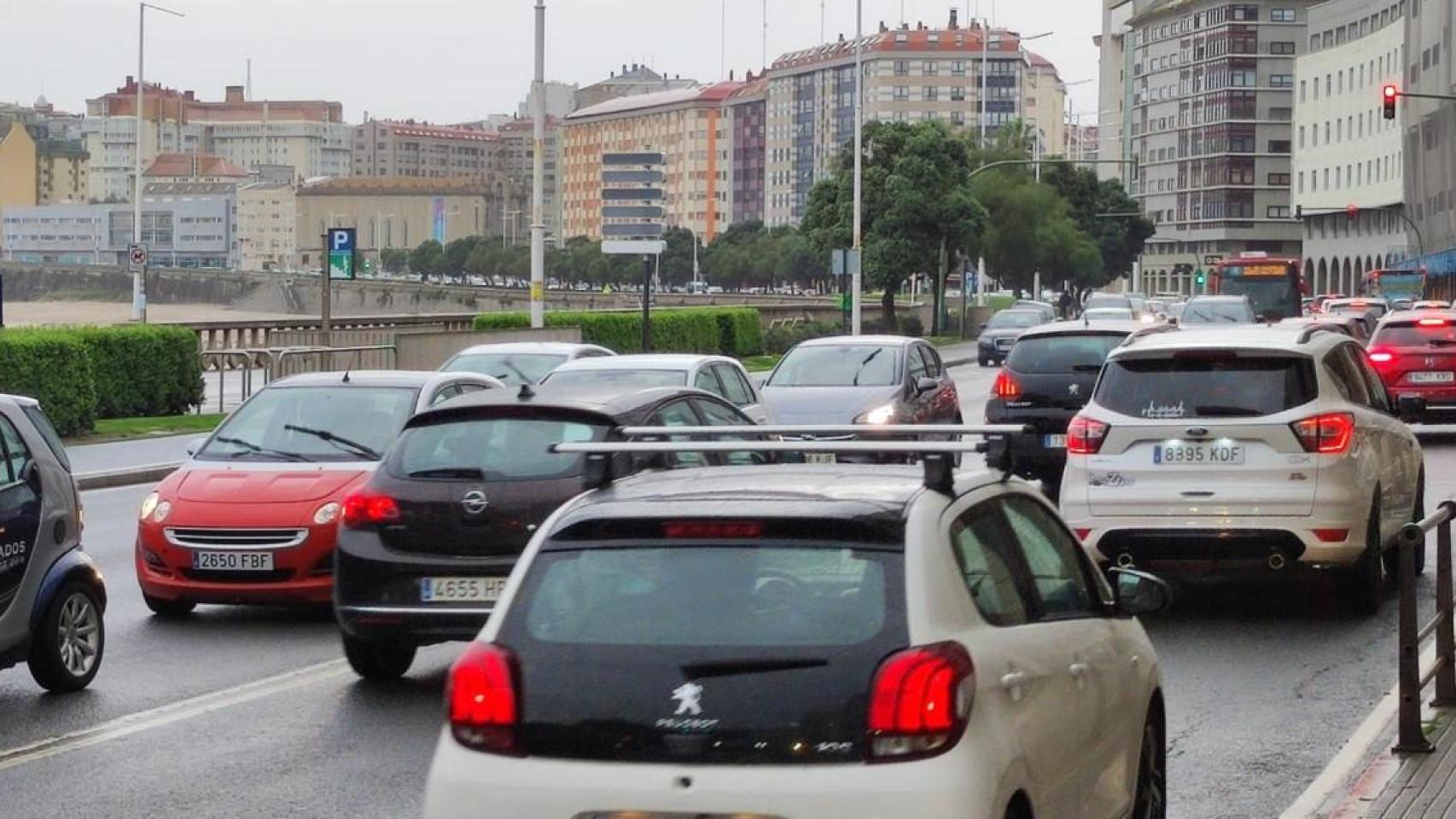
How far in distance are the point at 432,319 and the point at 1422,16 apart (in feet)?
247

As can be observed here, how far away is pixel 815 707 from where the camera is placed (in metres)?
5.39

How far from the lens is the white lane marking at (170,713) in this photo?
9.90 meters

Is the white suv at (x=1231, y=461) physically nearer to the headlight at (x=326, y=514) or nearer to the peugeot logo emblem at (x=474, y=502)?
the peugeot logo emblem at (x=474, y=502)

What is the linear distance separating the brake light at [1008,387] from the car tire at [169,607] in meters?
10.7

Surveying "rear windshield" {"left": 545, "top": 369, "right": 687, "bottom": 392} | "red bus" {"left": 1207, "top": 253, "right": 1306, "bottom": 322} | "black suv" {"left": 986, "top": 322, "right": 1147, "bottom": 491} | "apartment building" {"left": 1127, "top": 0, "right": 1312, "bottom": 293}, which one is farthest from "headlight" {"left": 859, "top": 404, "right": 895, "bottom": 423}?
"apartment building" {"left": 1127, "top": 0, "right": 1312, "bottom": 293}

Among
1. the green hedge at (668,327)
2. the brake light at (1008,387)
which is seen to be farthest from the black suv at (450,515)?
the green hedge at (668,327)

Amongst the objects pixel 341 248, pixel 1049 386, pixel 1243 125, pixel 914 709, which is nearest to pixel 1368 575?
pixel 1049 386

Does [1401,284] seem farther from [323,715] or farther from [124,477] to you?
[323,715]

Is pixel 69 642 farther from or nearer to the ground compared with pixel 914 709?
nearer to the ground

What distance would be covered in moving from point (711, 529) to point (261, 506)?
8.82m

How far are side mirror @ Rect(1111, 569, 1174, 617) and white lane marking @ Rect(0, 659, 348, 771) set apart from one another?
4758 mm

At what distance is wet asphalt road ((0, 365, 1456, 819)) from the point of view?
8938 mm

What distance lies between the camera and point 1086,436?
14234 millimetres

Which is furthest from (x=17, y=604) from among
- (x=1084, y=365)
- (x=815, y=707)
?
(x=1084, y=365)
